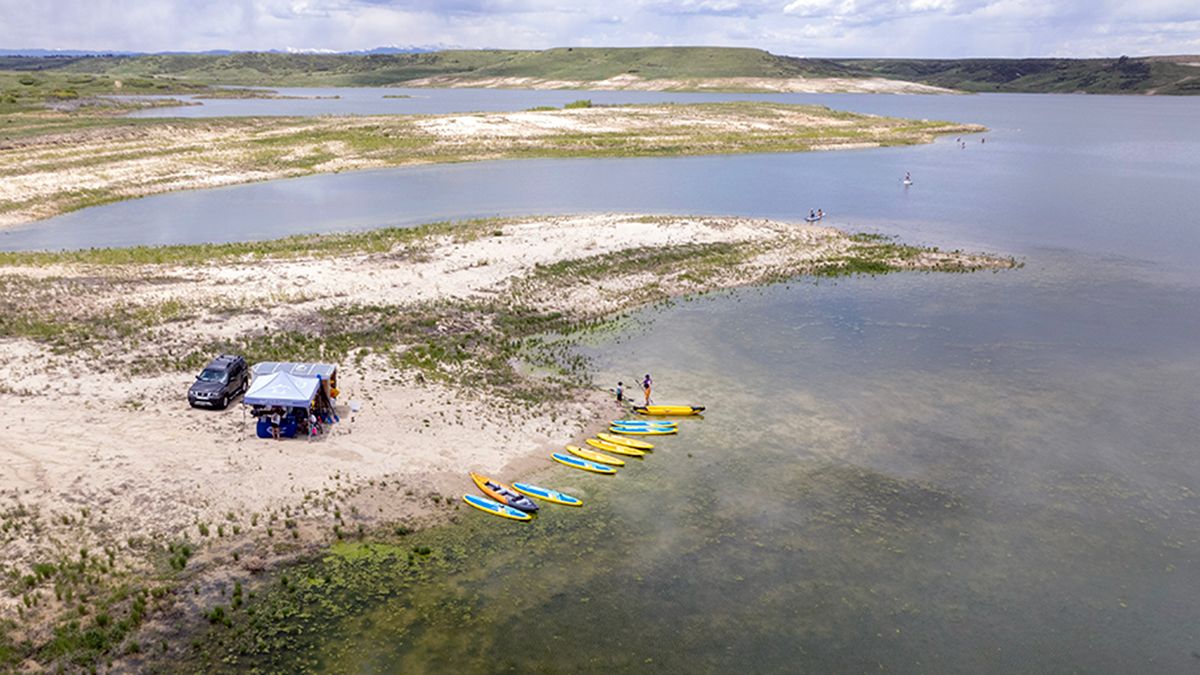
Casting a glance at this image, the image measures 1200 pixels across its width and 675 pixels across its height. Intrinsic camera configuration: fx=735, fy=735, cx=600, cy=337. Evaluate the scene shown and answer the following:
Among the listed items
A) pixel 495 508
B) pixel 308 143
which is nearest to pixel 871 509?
pixel 495 508

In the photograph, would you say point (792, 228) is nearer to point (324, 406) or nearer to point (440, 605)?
point (324, 406)

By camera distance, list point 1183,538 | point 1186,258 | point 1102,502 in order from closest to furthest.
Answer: point 1183,538 → point 1102,502 → point 1186,258

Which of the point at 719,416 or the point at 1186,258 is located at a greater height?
the point at 1186,258

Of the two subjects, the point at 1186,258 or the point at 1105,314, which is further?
the point at 1186,258

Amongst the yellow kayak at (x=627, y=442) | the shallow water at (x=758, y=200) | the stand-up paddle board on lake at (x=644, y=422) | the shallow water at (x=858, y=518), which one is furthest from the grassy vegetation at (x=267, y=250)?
the yellow kayak at (x=627, y=442)

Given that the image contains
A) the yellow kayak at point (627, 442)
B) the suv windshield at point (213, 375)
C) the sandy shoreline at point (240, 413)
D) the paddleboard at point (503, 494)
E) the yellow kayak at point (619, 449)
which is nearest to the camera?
the sandy shoreline at point (240, 413)

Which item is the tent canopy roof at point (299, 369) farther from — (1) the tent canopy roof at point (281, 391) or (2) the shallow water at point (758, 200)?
(2) the shallow water at point (758, 200)

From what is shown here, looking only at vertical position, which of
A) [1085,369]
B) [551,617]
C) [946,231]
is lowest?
[551,617]

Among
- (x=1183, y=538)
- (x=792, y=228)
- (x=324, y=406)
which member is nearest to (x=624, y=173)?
(x=792, y=228)
